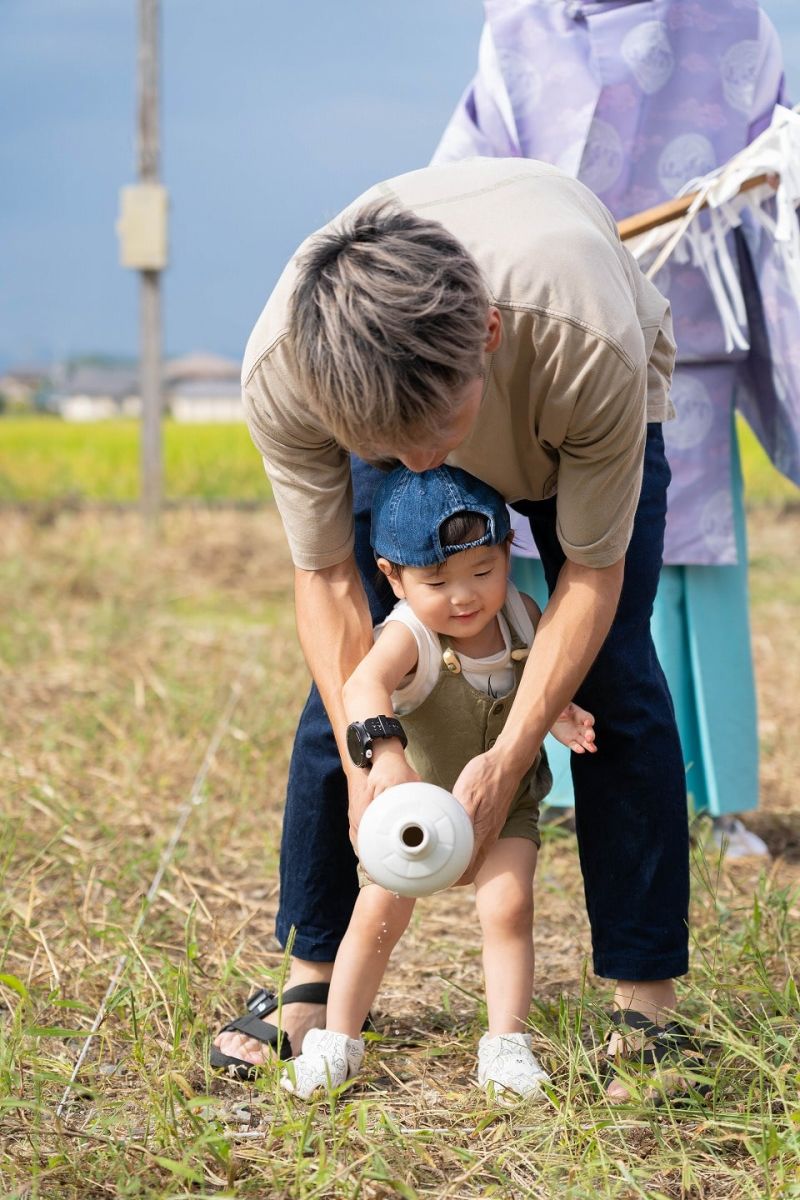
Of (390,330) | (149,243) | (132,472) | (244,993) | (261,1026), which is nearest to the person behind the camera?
(390,330)

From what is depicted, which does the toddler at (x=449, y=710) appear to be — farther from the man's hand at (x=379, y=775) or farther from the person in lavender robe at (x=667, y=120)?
the person in lavender robe at (x=667, y=120)

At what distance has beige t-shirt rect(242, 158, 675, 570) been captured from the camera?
5.33 feet

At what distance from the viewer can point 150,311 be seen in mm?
7363

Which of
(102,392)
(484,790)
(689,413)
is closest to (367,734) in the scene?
(484,790)

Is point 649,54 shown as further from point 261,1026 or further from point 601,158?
point 261,1026

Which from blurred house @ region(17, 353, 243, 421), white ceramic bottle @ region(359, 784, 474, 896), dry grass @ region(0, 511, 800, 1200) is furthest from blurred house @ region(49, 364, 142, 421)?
white ceramic bottle @ region(359, 784, 474, 896)

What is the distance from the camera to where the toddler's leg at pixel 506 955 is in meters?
1.89

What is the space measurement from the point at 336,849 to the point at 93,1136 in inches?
19.7

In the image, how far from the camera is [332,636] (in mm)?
1930

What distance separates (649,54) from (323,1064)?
1.92m

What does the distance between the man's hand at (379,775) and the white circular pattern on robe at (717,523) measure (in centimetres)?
136

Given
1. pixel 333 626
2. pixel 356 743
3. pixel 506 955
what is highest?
pixel 333 626

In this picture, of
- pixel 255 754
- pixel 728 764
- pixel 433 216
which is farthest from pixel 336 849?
pixel 255 754

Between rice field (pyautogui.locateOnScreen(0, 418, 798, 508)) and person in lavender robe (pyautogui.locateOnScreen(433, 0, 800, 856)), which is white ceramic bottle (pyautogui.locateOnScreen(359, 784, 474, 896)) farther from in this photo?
rice field (pyautogui.locateOnScreen(0, 418, 798, 508))
